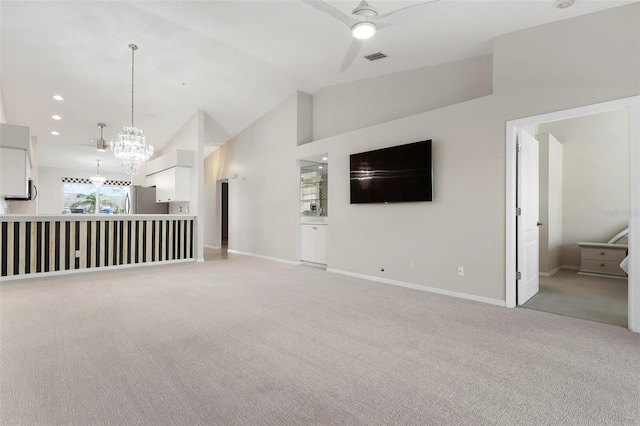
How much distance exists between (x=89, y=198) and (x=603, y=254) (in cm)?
1521

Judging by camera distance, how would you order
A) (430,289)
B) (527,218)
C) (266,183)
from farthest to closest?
(266,183), (430,289), (527,218)

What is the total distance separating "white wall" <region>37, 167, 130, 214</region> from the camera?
36.5 feet

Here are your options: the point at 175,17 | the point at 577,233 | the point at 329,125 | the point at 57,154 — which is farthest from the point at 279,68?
the point at 57,154

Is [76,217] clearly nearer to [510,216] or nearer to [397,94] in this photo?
[397,94]

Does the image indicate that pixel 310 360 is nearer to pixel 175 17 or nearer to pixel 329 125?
pixel 175 17

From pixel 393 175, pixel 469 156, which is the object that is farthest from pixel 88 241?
pixel 469 156

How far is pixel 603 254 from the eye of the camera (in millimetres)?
5480

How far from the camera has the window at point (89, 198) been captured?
1180 cm

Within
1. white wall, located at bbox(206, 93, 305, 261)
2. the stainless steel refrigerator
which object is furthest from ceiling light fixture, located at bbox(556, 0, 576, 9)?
the stainless steel refrigerator

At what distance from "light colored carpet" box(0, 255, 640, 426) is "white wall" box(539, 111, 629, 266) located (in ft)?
12.6

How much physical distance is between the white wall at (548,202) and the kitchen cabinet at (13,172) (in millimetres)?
8830

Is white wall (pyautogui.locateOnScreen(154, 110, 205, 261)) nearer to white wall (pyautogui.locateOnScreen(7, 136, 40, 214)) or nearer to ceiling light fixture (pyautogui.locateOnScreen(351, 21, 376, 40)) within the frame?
white wall (pyautogui.locateOnScreen(7, 136, 40, 214))

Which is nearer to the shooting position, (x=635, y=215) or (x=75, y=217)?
(x=635, y=215)

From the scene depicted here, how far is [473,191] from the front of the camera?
4.10m
